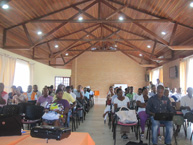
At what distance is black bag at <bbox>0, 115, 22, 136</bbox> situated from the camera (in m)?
2.09

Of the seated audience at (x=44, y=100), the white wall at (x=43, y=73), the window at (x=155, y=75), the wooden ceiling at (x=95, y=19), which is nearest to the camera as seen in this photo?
the seated audience at (x=44, y=100)

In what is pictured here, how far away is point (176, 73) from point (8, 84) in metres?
8.28

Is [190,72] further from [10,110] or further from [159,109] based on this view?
[10,110]

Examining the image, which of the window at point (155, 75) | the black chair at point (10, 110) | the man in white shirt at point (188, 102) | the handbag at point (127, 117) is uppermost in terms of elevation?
the window at point (155, 75)

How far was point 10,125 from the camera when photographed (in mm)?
2127

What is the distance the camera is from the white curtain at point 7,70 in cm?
784

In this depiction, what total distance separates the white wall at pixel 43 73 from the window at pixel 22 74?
1.06ft

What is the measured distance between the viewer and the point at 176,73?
32.5ft

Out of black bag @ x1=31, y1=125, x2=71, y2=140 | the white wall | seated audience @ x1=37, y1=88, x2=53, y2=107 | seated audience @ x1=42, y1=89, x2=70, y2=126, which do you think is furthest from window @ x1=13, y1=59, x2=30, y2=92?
black bag @ x1=31, y1=125, x2=71, y2=140

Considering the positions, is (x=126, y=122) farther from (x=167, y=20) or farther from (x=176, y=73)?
(x=176, y=73)

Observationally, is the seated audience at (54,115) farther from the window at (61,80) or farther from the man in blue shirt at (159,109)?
the window at (61,80)

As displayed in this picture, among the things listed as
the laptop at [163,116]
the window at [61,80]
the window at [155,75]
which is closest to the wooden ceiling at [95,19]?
the window at [155,75]

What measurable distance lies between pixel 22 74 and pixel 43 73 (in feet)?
10.1

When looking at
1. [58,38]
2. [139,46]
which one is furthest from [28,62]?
[139,46]
